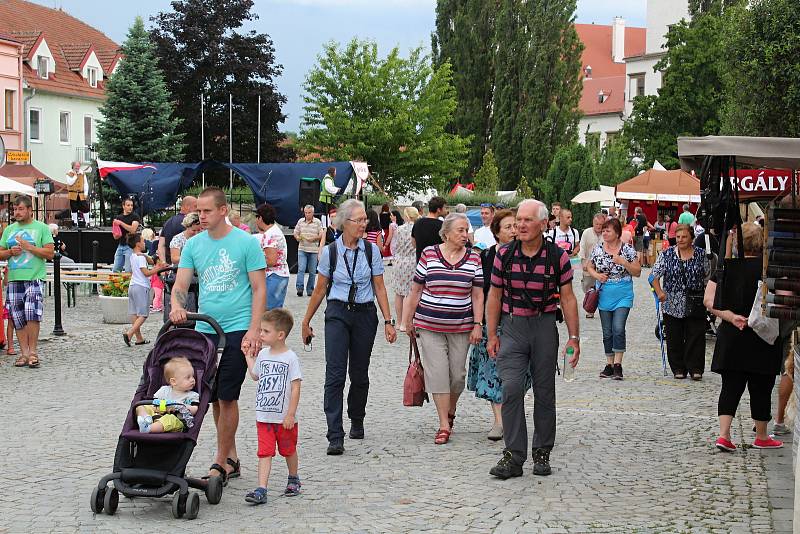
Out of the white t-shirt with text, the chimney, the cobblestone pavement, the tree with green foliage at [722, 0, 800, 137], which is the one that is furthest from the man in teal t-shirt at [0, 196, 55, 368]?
the chimney

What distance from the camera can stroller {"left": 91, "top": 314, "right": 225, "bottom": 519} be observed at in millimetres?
6645

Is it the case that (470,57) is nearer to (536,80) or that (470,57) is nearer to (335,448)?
(536,80)

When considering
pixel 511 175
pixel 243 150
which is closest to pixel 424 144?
pixel 243 150

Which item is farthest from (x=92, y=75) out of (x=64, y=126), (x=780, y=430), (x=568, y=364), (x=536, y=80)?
(x=568, y=364)

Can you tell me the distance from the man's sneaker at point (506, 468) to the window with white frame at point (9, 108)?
52.4m

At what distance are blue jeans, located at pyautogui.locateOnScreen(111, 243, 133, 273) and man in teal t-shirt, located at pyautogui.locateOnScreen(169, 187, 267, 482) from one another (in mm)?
13506

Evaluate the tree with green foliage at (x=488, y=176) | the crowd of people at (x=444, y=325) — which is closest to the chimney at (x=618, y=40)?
the tree with green foliage at (x=488, y=176)

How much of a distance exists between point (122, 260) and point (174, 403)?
1451 centimetres

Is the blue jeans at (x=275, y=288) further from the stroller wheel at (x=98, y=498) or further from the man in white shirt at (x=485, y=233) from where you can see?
the stroller wheel at (x=98, y=498)

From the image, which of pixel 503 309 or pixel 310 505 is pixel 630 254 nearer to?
pixel 503 309

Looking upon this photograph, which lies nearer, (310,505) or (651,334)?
(310,505)

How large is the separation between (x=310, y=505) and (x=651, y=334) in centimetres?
1177

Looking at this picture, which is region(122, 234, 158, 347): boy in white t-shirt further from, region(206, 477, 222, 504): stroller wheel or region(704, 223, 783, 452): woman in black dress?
region(704, 223, 783, 452): woman in black dress

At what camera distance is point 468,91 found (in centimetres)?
7062
